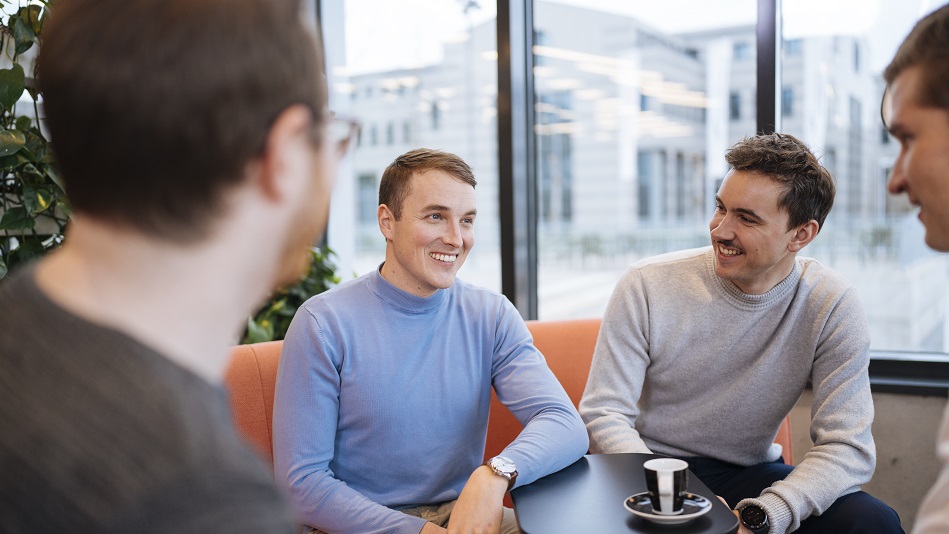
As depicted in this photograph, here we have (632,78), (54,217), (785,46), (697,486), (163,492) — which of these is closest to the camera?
(163,492)

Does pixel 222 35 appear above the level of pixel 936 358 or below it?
above

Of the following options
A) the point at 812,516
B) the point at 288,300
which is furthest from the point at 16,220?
the point at 812,516

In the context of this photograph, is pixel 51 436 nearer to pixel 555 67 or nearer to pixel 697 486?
pixel 697 486

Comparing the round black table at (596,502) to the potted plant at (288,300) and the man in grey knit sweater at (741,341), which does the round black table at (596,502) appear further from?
the potted plant at (288,300)

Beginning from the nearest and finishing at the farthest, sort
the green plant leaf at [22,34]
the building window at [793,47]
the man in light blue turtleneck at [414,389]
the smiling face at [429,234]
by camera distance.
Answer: the man in light blue turtleneck at [414,389] → the smiling face at [429,234] → the green plant leaf at [22,34] → the building window at [793,47]

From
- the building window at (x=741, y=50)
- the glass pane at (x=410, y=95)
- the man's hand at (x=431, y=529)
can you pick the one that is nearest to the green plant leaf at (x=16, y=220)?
the glass pane at (x=410, y=95)

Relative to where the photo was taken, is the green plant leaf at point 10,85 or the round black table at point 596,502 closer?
the round black table at point 596,502

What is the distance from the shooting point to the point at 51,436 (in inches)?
22.7

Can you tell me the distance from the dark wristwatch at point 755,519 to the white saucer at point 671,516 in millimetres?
485

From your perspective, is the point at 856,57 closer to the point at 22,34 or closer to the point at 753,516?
the point at 753,516

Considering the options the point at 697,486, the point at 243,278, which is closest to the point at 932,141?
the point at 697,486

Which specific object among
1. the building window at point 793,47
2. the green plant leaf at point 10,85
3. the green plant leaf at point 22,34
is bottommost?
the green plant leaf at point 10,85

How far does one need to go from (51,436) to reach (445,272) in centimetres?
140

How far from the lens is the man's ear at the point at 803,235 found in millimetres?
2156
